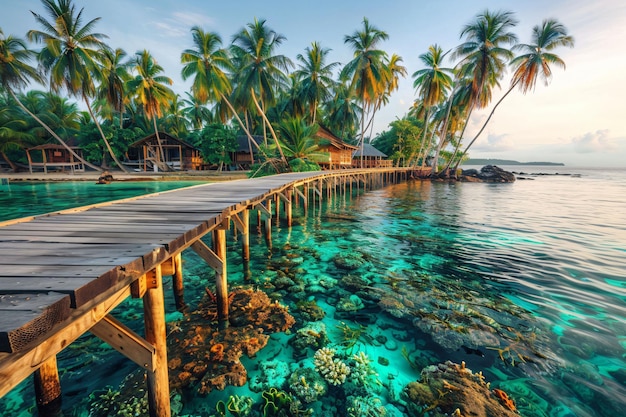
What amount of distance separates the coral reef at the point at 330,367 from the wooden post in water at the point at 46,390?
2834mm

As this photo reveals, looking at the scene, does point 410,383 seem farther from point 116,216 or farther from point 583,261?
point 583,261

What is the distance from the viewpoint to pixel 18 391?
10.6ft

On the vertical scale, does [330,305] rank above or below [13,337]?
below

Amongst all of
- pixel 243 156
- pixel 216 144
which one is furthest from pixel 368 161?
pixel 216 144

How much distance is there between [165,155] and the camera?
1314 inches

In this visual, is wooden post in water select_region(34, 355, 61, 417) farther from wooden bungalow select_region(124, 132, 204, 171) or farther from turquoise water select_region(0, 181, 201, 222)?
wooden bungalow select_region(124, 132, 204, 171)

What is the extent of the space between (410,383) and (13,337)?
3.61 m

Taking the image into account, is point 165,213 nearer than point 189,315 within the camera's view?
Yes

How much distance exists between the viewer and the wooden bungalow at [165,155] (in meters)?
30.9

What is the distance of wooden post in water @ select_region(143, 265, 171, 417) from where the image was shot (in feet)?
8.11

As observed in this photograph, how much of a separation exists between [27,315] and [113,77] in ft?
111

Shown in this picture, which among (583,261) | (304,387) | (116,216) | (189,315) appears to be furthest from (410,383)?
(583,261)

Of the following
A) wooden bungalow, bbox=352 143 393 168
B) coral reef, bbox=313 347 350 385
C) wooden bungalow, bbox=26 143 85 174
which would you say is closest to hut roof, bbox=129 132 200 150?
wooden bungalow, bbox=26 143 85 174

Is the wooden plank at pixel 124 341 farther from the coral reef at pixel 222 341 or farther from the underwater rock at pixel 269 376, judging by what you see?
the underwater rock at pixel 269 376
